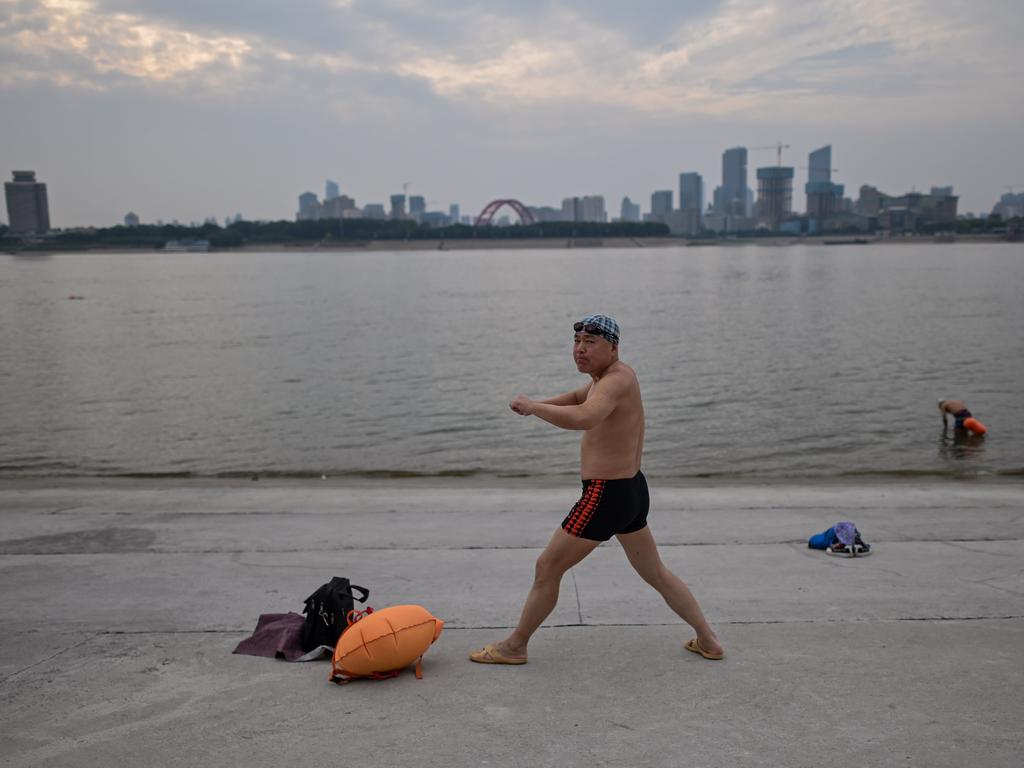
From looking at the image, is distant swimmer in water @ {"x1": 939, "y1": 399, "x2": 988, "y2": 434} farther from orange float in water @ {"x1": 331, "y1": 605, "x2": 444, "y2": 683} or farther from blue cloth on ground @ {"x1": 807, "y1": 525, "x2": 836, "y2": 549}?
orange float in water @ {"x1": 331, "y1": 605, "x2": 444, "y2": 683}

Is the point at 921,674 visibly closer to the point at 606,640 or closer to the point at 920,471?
the point at 606,640

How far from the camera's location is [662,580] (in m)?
4.79

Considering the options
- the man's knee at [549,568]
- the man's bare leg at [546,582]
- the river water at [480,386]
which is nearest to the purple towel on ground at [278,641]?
the man's bare leg at [546,582]

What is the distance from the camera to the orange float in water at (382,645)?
4.66m

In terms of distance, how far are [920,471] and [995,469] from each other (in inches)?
54.8

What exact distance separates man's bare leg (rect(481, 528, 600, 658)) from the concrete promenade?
0.56ft

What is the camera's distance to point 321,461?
16391 millimetres

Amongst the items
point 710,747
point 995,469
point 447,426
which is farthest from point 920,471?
point 710,747

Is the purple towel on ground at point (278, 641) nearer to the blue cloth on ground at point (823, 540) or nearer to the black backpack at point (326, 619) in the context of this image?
the black backpack at point (326, 619)

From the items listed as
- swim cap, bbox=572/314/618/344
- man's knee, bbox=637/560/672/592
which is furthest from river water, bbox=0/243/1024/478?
swim cap, bbox=572/314/618/344

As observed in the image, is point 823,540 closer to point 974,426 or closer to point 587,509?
point 587,509

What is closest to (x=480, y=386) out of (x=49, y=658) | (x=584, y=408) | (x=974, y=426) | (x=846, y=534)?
(x=974, y=426)

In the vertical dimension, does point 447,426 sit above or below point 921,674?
below

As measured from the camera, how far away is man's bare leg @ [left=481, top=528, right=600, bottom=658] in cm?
458
